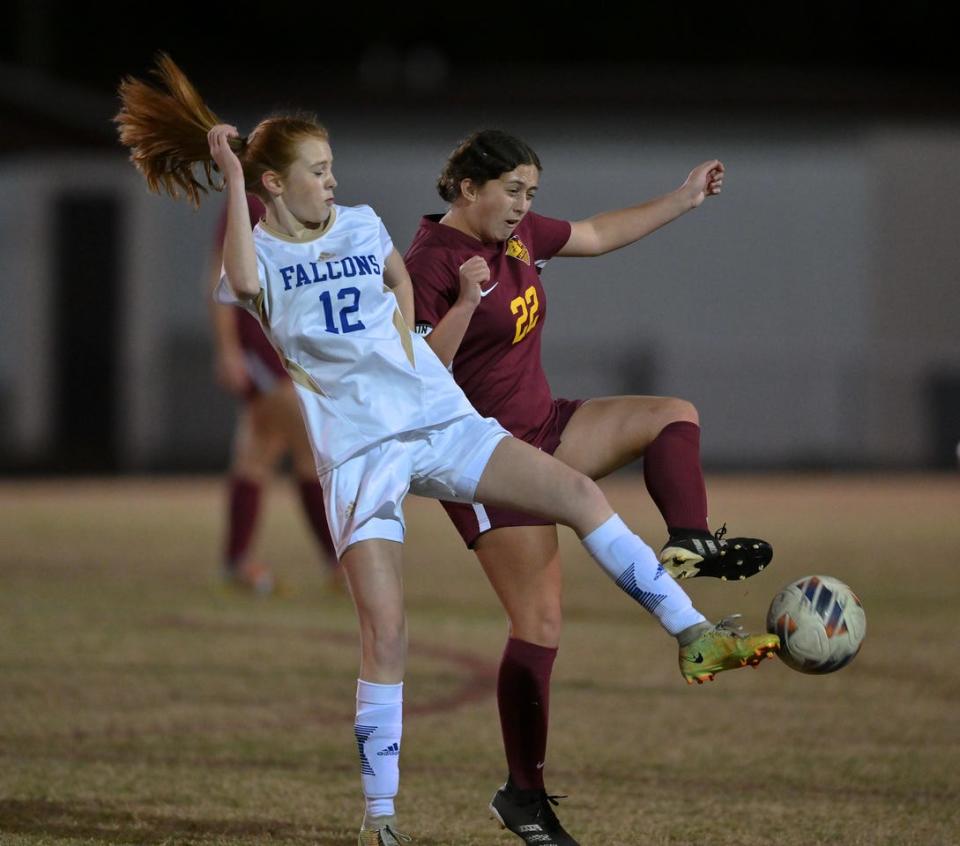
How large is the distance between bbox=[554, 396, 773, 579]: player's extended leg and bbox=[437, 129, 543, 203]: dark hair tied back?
725 millimetres

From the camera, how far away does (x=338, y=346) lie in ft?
13.6


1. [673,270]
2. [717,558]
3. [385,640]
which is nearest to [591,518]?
[717,558]

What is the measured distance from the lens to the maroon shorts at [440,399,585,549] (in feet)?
14.6

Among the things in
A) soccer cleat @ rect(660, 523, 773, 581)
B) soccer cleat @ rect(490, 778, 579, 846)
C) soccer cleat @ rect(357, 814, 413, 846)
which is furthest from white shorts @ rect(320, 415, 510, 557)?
soccer cleat @ rect(490, 778, 579, 846)

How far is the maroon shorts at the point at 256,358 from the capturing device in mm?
9352

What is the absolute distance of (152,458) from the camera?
927 inches

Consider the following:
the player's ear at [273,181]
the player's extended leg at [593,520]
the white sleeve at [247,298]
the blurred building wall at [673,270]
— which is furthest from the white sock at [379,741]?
the blurred building wall at [673,270]

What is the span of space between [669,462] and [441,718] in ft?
6.75

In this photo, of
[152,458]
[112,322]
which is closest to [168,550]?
[152,458]

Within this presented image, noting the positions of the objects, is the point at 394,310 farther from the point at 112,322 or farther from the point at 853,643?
the point at 112,322

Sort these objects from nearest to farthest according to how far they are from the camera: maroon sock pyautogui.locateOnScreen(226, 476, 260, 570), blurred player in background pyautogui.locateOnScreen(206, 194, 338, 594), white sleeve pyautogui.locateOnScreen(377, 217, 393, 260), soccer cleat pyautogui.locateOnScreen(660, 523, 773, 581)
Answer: soccer cleat pyautogui.locateOnScreen(660, 523, 773, 581), white sleeve pyautogui.locateOnScreen(377, 217, 393, 260), blurred player in background pyautogui.locateOnScreen(206, 194, 338, 594), maroon sock pyautogui.locateOnScreen(226, 476, 260, 570)

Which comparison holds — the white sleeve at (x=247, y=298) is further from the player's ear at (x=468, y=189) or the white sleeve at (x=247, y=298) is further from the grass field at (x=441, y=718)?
the grass field at (x=441, y=718)

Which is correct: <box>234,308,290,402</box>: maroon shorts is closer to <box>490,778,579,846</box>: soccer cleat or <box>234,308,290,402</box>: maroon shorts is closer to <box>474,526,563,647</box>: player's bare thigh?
<box>474,526,563,647</box>: player's bare thigh

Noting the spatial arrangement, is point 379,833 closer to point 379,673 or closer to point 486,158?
point 379,673
